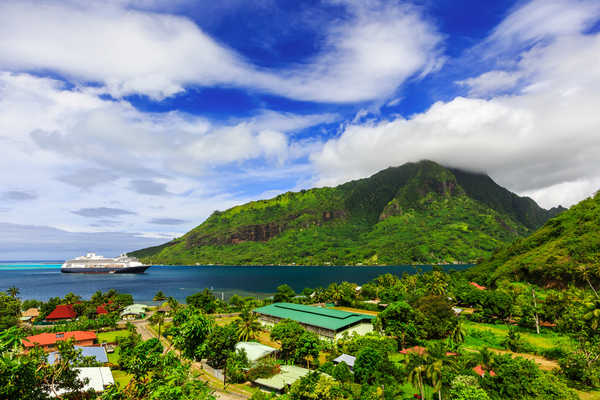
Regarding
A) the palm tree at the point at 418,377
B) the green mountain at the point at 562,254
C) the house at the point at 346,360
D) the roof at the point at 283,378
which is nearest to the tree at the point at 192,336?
the roof at the point at 283,378

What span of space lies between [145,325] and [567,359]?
8580 cm

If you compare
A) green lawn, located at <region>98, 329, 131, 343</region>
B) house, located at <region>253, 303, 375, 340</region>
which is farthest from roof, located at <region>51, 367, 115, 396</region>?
house, located at <region>253, 303, 375, 340</region>

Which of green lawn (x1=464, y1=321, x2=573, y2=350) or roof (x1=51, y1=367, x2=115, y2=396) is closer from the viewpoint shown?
roof (x1=51, y1=367, x2=115, y2=396)

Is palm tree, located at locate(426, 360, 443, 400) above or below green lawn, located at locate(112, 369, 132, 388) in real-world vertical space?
above

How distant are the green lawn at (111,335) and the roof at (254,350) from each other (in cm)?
3134

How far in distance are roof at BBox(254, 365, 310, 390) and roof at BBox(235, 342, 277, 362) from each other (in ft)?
13.5

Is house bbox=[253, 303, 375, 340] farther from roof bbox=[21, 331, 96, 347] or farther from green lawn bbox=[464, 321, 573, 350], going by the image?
roof bbox=[21, 331, 96, 347]

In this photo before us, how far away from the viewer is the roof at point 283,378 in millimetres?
37719

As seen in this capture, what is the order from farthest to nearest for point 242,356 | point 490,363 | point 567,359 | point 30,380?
point 242,356
point 567,359
point 490,363
point 30,380

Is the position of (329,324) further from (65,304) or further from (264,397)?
(65,304)

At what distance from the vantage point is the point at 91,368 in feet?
122

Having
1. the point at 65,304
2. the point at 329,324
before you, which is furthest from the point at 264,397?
the point at 65,304

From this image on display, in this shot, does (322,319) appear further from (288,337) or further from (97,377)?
(97,377)

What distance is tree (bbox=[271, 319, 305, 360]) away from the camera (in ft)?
155
